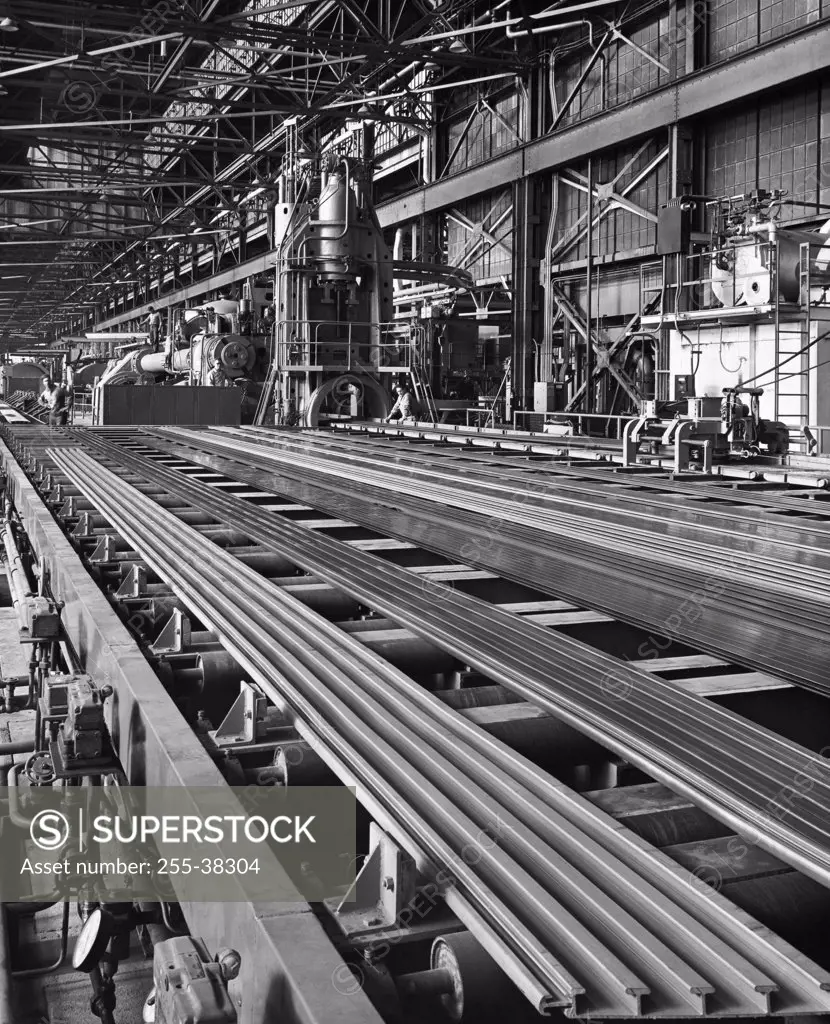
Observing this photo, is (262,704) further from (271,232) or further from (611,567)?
(271,232)

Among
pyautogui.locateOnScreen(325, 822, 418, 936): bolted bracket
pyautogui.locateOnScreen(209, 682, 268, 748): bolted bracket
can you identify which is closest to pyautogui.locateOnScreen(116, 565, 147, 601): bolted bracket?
pyautogui.locateOnScreen(209, 682, 268, 748): bolted bracket

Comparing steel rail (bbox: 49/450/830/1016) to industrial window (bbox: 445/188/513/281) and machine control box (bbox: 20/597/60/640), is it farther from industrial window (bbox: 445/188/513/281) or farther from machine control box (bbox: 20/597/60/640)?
industrial window (bbox: 445/188/513/281)

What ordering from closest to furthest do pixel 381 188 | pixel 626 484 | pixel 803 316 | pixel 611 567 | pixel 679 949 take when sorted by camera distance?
1. pixel 679 949
2. pixel 611 567
3. pixel 626 484
4. pixel 803 316
5. pixel 381 188

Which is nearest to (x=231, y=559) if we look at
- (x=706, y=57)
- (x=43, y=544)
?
(x=43, y=544)

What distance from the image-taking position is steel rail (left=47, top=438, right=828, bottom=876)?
2389mm

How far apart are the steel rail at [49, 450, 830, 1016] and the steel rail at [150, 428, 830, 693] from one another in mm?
1067

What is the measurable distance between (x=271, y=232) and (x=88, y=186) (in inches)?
232

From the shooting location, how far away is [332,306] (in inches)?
581

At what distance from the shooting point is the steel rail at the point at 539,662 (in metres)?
2.39

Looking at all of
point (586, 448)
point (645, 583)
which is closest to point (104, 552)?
point (645, 583)

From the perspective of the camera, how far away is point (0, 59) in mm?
19156

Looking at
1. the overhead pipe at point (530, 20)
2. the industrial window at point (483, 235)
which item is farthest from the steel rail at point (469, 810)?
the industrial window at point (483, 235)

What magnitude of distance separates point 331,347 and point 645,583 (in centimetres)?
1078

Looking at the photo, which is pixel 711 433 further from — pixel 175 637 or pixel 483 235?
pixel 483 235
